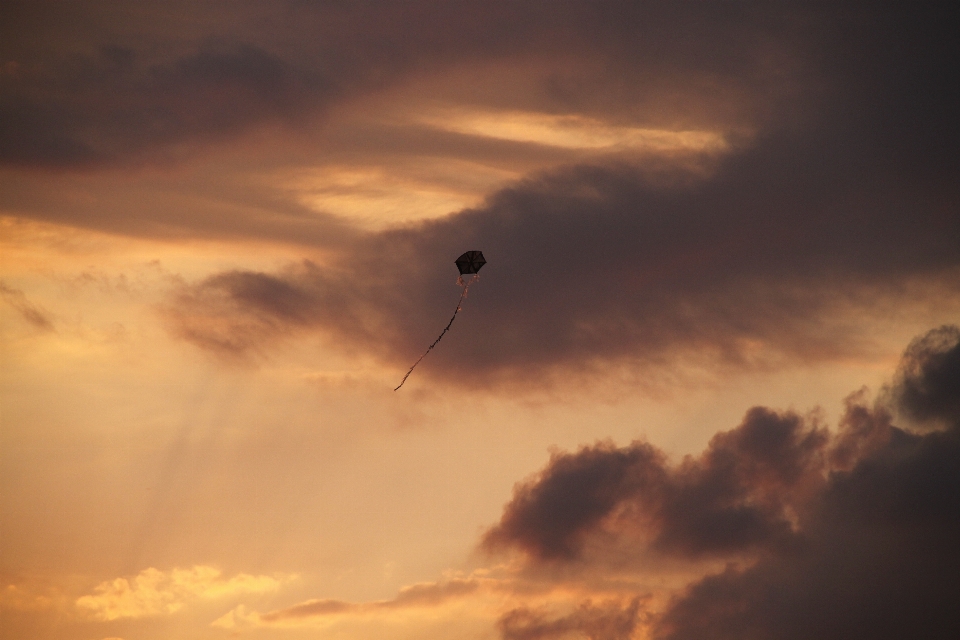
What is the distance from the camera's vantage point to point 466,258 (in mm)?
188625
